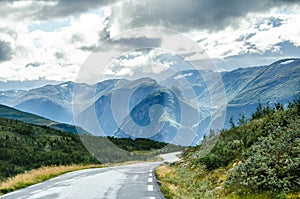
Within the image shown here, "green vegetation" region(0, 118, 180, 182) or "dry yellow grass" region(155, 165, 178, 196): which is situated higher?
"green vegetation" region(0, 118, 180, 182)

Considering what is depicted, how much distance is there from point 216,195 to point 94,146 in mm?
61178

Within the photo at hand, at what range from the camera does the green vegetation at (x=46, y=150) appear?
5163cm

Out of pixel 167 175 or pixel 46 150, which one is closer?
pixel 167 175

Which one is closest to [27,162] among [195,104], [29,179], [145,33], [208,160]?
[145,33]

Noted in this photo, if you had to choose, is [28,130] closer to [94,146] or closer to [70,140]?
[70,140]

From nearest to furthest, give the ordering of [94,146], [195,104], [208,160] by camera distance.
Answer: [208,160], [195,104], [94,146]

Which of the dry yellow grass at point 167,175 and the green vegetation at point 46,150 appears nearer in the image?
the dry yellow grass at point 167,175

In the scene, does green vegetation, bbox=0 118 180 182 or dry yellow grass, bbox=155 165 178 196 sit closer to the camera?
dry yellow grass, bbox=155 165 178 196

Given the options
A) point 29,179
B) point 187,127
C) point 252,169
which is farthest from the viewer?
point 187,127

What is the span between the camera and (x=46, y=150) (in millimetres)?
61344

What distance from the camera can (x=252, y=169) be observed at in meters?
11.8

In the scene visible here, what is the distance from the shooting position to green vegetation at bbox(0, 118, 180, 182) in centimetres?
5163

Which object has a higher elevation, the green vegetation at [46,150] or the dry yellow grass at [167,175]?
the green vegetation at [46,150]

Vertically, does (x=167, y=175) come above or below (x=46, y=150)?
below
